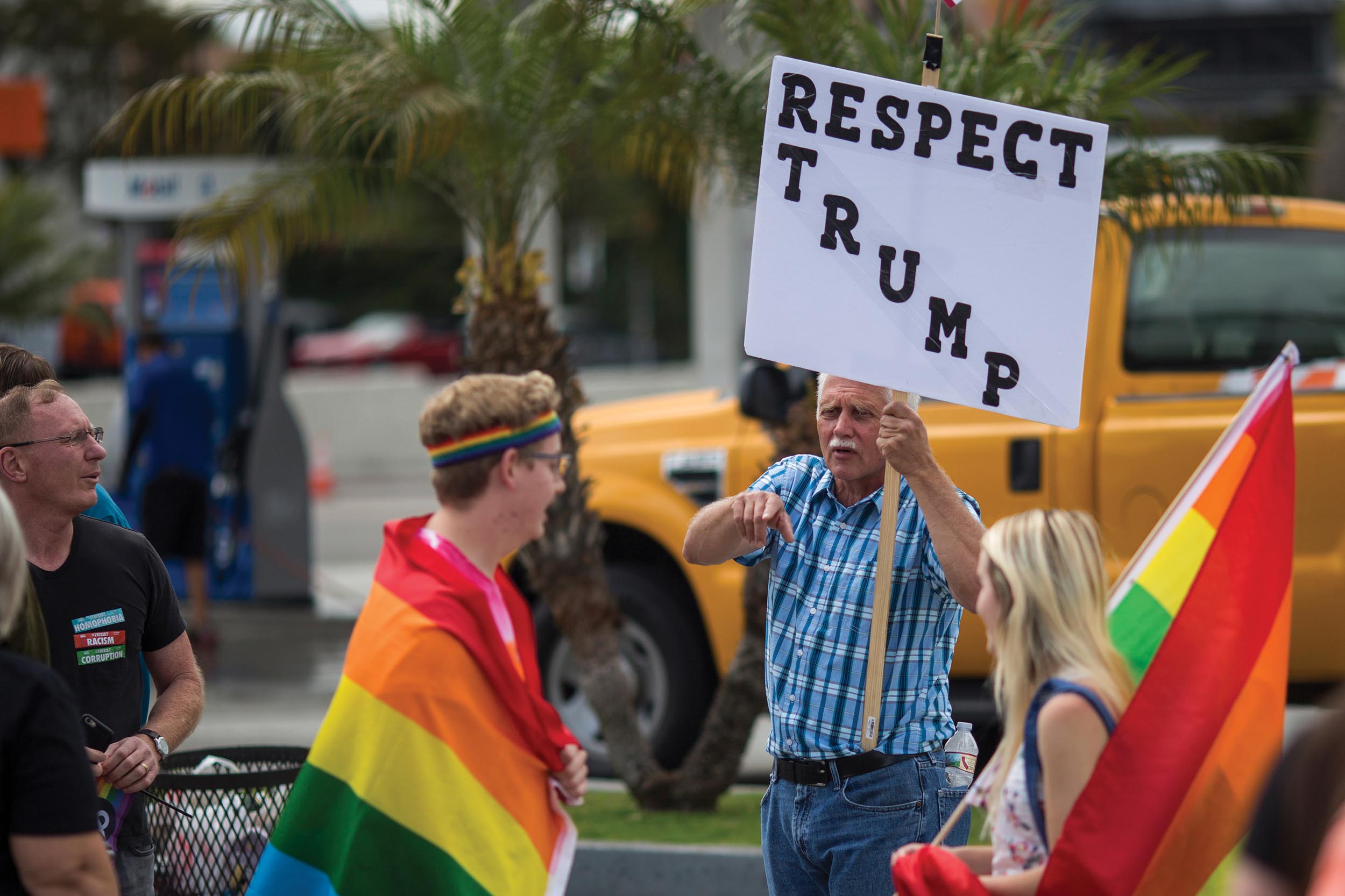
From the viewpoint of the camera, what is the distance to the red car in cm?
3372

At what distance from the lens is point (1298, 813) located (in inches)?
66.5

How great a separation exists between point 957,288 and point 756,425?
11.3ft

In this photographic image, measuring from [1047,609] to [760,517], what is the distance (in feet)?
2.73

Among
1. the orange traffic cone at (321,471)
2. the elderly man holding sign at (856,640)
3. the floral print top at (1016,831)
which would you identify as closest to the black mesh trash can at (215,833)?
the elderly man holding sign at (856,640)

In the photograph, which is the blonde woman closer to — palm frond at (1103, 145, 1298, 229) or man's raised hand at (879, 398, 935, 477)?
man's raised hand at (879, 398, 935, 477)

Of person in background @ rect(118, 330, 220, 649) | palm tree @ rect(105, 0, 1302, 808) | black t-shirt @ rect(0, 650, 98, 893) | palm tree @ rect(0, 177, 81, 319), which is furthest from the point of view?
palm tree @ rect(0, 177, 81, 319)

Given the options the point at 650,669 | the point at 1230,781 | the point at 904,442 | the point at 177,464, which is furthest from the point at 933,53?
the point at 177,464

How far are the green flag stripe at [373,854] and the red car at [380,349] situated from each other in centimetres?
2996

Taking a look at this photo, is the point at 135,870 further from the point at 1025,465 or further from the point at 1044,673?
the point at 1025,465

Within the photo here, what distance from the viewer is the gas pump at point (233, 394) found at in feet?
36.7

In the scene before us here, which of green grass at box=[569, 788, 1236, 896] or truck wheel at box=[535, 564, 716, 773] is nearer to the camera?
green grass at box=[569, 788, 1236, 896]

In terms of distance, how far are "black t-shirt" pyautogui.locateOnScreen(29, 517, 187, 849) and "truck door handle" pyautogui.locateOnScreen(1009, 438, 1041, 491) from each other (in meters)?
3.68

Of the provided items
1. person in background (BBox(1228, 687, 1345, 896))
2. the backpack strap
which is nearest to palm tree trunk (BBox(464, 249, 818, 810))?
the backpack strap

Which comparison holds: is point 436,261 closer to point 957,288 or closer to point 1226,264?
point 1226,264
